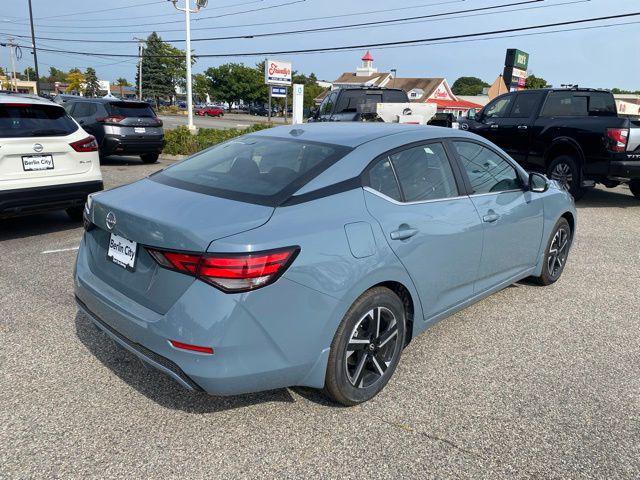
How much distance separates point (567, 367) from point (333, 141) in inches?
87.4

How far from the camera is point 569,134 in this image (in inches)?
364

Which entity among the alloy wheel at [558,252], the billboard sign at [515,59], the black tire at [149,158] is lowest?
the black tire at [149,158]

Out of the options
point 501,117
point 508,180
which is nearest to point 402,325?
point 508,180

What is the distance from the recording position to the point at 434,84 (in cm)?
7056

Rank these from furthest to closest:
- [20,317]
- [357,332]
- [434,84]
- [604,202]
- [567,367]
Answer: [434,84] < [604,202] < [20,317] < [567,367] < [357,332]

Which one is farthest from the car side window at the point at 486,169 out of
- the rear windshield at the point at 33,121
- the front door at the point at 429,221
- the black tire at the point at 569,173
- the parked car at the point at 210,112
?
the parked car at the point at 210,112

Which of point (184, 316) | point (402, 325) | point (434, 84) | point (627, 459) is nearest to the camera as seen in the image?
point (184, 316)

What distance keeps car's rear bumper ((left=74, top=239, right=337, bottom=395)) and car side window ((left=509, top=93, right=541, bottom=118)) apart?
910 centimetres

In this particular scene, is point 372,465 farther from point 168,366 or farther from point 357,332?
point 168,366

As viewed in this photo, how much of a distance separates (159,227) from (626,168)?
28.4 ft

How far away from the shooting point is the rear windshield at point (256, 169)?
111 inches

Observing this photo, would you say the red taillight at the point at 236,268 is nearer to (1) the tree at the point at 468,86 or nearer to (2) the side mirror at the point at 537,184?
(2) the side mirror at the point at 537,184

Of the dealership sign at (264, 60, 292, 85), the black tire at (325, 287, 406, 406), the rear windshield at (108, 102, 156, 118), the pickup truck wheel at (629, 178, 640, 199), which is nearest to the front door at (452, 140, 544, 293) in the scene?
the black tire at (325, 287, 406, 406)

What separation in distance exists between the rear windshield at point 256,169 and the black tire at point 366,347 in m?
0.75
